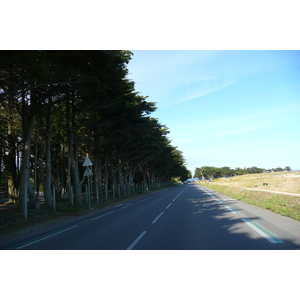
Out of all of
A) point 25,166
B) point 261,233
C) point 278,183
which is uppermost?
point 25,166

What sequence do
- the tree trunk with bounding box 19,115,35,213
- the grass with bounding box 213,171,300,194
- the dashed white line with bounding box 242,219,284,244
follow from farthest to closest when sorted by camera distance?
the grass with bounding box 213,171,300,194, the tree trunk with bounding box 19,115,35,213, the dashed white line with bounding box 242,219,284,244

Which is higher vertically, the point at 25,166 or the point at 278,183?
the point at 25,166

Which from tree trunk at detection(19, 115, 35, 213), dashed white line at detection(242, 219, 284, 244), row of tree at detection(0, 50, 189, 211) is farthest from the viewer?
tree trunk at detection(19, 115, 35, 213)

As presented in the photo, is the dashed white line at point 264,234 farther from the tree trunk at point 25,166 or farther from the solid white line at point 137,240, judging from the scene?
the tree trunk at point 25,166

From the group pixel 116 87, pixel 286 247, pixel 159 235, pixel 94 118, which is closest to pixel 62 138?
pixel 94 118

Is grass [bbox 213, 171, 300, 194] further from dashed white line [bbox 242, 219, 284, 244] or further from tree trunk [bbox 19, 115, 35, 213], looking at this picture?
tree trunk [bbox 19, 115, 35, 213]

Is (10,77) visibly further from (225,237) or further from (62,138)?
(62,138)

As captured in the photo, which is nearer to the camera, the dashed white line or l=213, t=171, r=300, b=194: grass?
the dashed white line

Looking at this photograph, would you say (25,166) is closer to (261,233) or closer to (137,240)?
(137,240)

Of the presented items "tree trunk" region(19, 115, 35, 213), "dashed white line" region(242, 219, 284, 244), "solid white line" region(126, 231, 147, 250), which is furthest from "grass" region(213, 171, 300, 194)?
→ "tree trunk" region(19, 115, 35, 213)

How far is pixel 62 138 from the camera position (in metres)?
24.5

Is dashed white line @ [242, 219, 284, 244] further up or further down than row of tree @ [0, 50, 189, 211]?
further down

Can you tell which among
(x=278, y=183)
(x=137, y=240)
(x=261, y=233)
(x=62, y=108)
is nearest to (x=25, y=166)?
(x=62, y=108)

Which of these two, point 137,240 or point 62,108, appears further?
point 62,108
